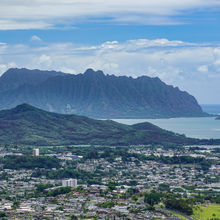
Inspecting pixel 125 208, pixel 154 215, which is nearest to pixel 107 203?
Answer: pixel 125 208

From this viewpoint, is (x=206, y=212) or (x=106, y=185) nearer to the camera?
(x=206, y=212)

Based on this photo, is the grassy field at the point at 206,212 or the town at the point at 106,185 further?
the town at the point at 106,185

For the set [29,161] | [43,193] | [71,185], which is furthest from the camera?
[29,161]

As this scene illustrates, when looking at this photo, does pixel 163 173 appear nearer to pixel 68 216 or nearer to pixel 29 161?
pixel 29 161

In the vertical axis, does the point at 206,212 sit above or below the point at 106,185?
below
